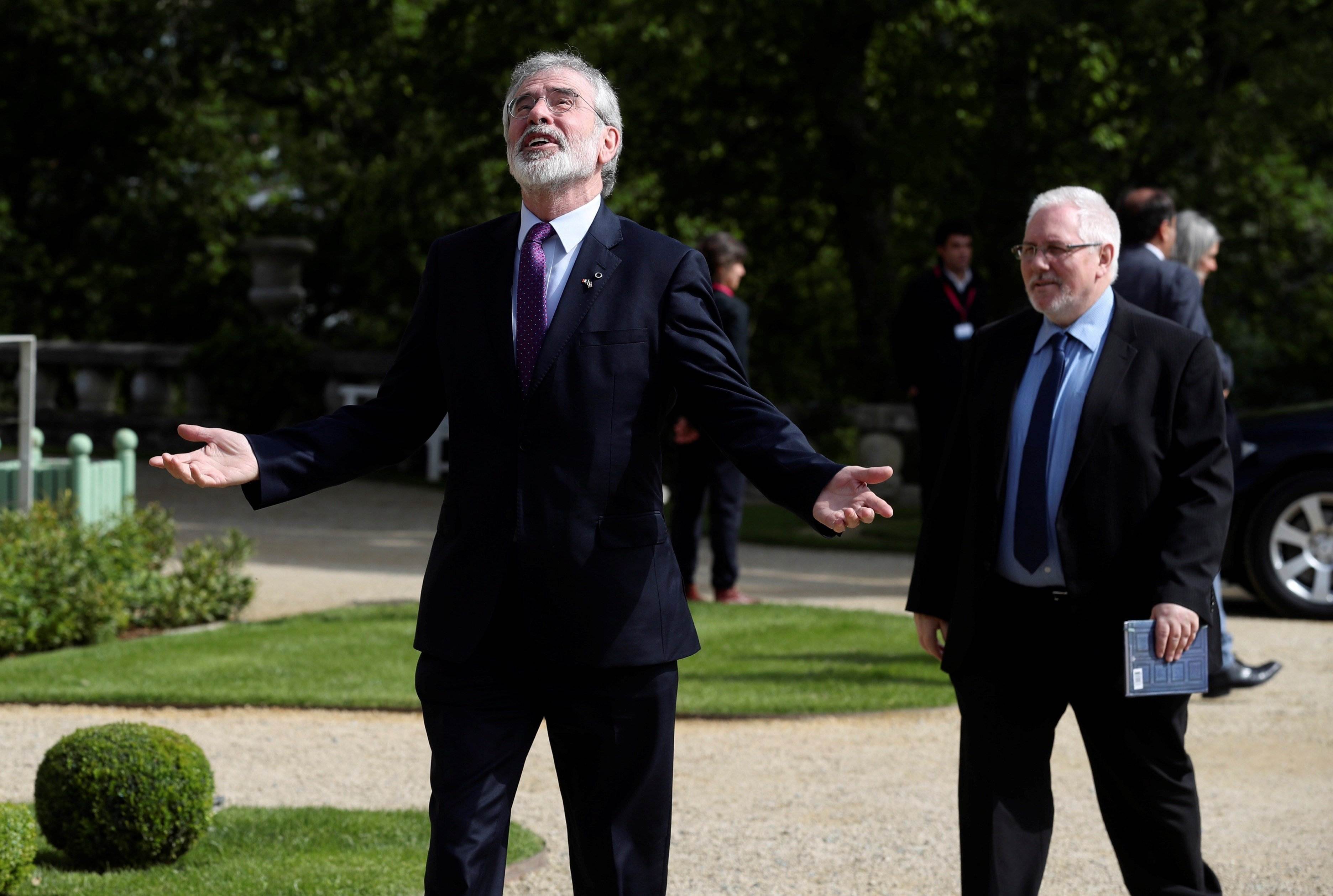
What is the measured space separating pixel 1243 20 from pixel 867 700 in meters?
8.60

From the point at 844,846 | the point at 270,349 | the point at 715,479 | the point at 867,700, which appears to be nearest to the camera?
the point at 844,846

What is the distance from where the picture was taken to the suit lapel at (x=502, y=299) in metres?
3.37

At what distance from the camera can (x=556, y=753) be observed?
11.3 feet

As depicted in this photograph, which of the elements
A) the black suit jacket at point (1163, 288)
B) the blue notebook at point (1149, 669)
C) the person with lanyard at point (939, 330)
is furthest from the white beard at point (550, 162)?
the person with lanyard at point (939, 330)

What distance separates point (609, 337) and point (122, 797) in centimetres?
218

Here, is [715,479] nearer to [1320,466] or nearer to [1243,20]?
[1320,466]

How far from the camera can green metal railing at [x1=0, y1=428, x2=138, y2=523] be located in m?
8.98

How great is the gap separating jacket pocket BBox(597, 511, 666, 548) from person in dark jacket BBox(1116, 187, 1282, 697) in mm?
3107

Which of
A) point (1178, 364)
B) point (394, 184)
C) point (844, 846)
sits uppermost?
point (394, 184)

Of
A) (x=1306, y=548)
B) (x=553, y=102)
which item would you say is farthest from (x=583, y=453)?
(x=1306, y=548)

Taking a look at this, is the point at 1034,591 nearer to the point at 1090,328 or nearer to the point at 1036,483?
the point at 1036,483

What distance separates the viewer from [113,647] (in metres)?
8.14

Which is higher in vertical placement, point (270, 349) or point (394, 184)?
point (394, 184)

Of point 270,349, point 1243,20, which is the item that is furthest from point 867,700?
point 270,349
